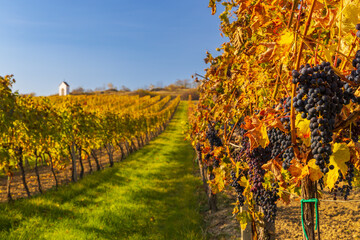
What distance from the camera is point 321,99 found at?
3.71 feet

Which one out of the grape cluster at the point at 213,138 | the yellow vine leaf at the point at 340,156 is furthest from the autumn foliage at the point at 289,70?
the grape cluster at the point at 213,138

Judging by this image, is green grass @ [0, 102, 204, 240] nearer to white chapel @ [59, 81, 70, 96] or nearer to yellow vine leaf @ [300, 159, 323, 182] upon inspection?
yellow vine leaf @ [300, 159, 323, 182]

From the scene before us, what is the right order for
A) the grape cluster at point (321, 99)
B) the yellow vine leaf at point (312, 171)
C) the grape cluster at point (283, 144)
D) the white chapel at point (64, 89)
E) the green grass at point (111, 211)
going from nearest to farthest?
the grape cluster at point (321, 99) < the yellow vine leaf at point (312, 171) < the grape cluster at point (283, 144) < the green grass at point (111, 211) < the white chapel at point (64, 89)

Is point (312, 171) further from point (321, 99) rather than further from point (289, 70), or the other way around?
point (289, 70)

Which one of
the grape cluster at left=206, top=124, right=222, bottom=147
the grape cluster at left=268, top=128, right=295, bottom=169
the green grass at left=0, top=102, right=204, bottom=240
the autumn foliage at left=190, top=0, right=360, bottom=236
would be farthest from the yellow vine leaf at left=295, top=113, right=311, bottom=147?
the green grass at left=0, top=102, right=204, bottom=240

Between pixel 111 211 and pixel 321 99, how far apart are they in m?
7.50

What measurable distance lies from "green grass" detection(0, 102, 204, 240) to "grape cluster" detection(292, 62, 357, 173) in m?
5.48

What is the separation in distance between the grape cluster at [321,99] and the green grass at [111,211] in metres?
5.48

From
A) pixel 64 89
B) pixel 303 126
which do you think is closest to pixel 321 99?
pixel 303 126

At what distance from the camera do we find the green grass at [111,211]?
6242 mm

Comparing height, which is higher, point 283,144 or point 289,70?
point 289,70

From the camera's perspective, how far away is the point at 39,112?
33.6ft

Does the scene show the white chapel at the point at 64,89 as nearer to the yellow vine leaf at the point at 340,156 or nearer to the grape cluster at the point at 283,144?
the grape cluster at the point at 283,144

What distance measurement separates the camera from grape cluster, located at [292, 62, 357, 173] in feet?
3.71
